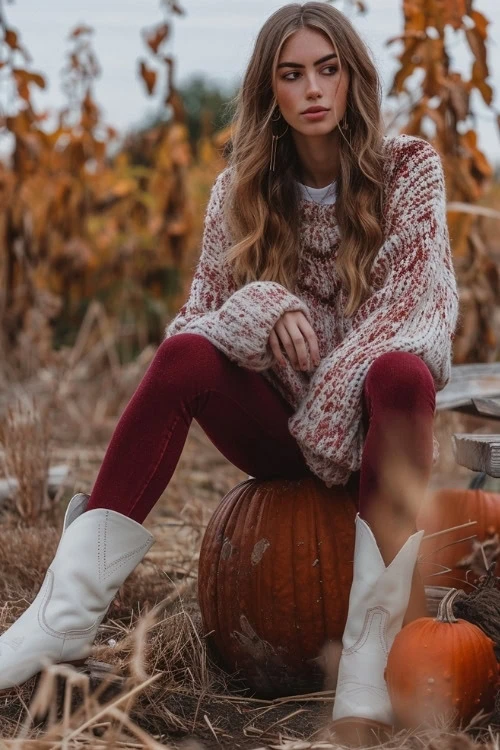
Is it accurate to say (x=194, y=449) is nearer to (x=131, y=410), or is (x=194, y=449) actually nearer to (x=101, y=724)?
(x=131, y=410)

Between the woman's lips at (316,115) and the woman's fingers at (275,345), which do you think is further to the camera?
the woman's lips at (316,115)

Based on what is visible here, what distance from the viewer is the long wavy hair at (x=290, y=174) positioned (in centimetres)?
229

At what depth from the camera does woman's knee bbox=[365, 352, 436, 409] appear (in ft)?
6.31

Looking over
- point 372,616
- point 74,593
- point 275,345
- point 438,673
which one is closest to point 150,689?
point 74,593

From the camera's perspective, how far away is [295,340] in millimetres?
2092

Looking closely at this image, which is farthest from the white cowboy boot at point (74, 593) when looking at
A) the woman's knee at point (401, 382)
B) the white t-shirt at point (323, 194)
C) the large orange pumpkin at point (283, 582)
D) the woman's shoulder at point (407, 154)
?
the woman's shoulder at point (407, 154)

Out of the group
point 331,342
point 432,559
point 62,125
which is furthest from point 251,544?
Answer: point 62,125

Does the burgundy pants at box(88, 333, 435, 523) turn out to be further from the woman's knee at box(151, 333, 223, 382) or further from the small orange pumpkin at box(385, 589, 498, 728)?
the small orange pumpkin at box(385, 589, 498, 728)

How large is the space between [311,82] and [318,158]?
0.66ft

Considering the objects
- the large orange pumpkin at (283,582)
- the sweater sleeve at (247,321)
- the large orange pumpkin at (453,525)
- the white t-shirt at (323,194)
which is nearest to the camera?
the sweater sleeve at (247,321)

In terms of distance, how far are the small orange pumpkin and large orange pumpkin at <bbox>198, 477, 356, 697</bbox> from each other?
0.28 metres

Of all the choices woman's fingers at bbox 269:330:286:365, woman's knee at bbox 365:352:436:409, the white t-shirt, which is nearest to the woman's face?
the white t-shirt

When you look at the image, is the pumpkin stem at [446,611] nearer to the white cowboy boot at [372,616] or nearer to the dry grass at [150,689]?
the white cowboy boot at [372,616]

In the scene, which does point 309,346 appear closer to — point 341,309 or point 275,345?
point 275,345
